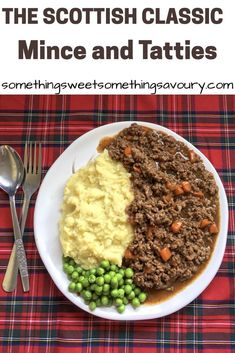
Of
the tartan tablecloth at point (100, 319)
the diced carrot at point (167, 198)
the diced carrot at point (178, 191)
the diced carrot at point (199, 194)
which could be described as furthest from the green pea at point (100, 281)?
the diced carrot at point (199, 194)

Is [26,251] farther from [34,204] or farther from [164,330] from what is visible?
[164,330]

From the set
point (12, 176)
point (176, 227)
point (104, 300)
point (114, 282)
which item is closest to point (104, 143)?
point (12, 176)

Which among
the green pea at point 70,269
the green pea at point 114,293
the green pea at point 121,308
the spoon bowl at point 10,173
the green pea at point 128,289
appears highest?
the spoon bowl at point 10,173

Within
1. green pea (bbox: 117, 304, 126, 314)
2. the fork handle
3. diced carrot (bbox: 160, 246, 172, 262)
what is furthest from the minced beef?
the fork handle

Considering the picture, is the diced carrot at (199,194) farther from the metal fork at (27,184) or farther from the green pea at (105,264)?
the metal fork at (27,184)

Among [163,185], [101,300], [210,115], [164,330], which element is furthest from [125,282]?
[210,115]

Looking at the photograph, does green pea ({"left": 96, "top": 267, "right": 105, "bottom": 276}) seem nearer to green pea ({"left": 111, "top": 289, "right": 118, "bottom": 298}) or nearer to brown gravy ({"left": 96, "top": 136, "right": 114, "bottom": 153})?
green pea ({"left": 111, "top": 289, "right": 118, "bottom": 298})
